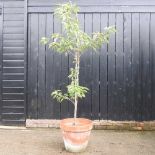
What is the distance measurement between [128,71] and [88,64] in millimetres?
882

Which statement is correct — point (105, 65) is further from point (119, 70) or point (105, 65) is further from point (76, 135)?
point (76, 135)

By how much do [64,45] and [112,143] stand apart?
2092 mm

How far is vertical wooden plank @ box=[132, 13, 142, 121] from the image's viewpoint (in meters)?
7.70

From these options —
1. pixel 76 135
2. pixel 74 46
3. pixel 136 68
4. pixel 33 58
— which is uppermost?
pixel 74 46

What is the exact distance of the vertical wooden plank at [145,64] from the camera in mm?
7691

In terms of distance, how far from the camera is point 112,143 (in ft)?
22.1

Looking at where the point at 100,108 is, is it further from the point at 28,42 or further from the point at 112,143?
the point at 28,42

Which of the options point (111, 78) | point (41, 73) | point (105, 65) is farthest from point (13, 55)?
point (111, 78)

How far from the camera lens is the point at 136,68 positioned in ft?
25.4

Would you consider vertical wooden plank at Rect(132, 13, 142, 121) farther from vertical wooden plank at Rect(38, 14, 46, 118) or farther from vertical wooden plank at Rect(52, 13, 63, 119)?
vertical wooden plank at Rect(38, 14, 46, 118)

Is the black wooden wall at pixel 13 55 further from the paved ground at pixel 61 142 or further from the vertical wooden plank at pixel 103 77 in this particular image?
the vertical wooden plank at pixel 103 77

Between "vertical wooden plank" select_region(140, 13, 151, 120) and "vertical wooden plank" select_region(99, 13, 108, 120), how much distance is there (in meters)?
0.78

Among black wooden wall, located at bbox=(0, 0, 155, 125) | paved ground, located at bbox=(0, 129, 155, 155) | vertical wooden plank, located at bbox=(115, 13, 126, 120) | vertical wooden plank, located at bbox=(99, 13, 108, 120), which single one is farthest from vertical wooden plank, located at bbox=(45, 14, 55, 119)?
vertical wooden plank, located at bbox=(115, 13, 126, 120)

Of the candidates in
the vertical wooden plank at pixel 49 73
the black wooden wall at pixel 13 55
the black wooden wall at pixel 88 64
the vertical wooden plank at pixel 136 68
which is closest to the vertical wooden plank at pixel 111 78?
the black wooden wall at pixel 88 64
